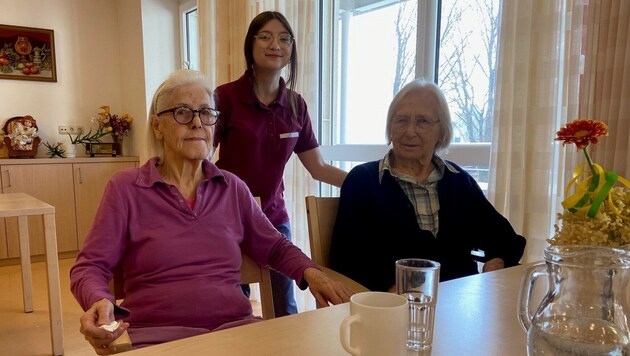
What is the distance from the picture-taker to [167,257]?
1.20m

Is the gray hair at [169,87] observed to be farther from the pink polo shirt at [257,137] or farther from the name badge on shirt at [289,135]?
the name badge on shirt at [289,135]

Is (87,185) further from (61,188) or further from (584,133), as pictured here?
(584,133)

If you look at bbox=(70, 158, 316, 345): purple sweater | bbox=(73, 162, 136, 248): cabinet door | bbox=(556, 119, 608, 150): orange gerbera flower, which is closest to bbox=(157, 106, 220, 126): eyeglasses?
bbox=(70, 158, 316, 345): purple sweater

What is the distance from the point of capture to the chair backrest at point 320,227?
1510 millimetres

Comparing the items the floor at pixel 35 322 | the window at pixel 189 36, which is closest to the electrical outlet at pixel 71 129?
the window at pixel 189 36

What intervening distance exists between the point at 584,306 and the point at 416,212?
0.98 meters

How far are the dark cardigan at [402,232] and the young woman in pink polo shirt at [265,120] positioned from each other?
1.37 ft

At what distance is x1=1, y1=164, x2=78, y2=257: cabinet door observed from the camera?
13.1 ft

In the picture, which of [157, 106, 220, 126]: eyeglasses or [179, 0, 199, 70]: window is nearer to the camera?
[157, 106, 220, 126]: eyeglasses

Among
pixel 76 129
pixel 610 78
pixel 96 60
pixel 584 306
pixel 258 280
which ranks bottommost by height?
pixel 258 280

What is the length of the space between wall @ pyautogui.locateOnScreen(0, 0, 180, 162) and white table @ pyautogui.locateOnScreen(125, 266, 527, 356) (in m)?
3.78

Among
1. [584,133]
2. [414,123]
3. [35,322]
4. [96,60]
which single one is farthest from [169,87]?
[96,60]

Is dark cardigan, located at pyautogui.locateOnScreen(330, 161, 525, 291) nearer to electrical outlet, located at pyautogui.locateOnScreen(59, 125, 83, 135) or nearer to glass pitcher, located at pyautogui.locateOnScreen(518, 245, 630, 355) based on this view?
glass pitcher, located at pyautogui.locateOnScreen(518, 245, 630, 355)

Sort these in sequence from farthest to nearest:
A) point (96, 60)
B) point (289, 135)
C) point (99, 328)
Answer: point (96, 60)
point (289, 135)
point (99, 328)
